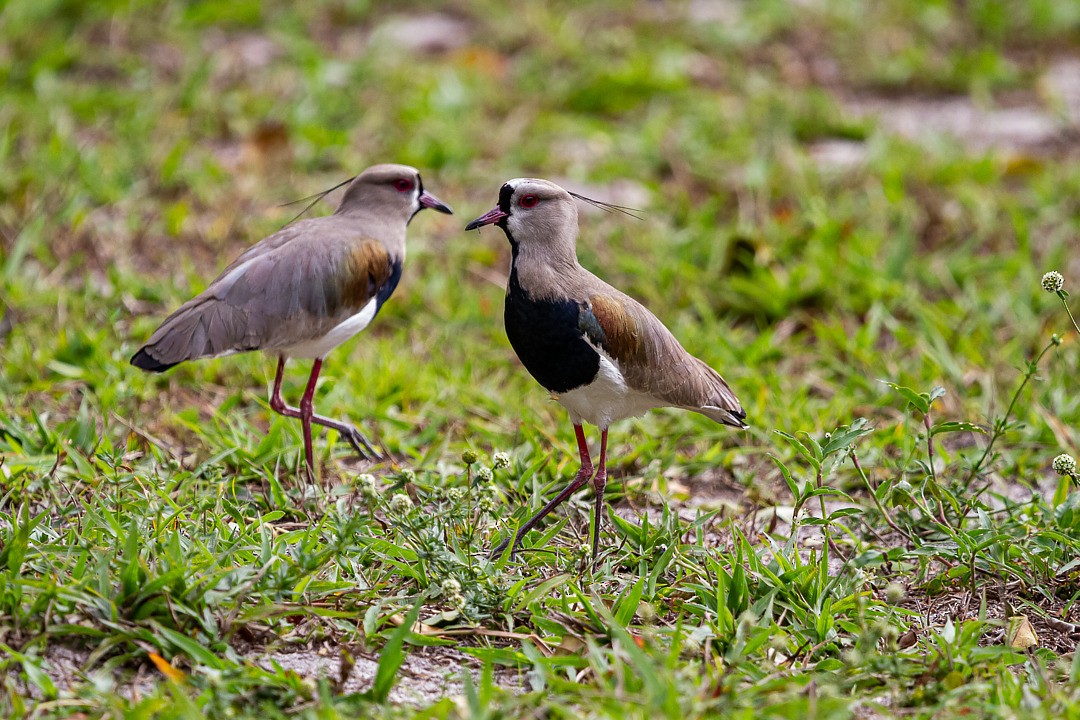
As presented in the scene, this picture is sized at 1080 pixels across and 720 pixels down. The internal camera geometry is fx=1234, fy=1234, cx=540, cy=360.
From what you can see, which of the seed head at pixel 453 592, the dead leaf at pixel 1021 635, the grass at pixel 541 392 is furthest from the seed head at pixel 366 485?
the dead leaf at pixel 1021 635

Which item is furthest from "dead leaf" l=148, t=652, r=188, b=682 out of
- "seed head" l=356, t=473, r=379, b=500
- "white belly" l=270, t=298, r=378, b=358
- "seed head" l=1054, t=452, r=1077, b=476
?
"seed head" l=1054, t=452, r=1077, b=476

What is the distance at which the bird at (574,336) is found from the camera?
3.71 m

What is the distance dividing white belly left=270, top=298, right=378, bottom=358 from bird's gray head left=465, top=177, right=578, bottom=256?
27.7 inches

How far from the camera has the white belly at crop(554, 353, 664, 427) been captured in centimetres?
376

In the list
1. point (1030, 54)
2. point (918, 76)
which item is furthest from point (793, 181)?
point (1030, 54)

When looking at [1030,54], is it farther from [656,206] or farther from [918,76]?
[656,206]

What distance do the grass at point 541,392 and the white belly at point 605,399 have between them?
37cm

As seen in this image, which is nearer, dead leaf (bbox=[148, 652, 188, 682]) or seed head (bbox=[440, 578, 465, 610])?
dead leaf (bbox=[148, 652, 188, 682])

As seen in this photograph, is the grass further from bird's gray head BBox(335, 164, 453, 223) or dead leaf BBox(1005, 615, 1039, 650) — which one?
bird's gray head BBox(335, 164, 453, 223)

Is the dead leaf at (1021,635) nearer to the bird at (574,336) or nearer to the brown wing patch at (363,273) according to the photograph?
the bird at (574,336)

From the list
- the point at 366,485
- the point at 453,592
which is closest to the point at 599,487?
the point at 453,592

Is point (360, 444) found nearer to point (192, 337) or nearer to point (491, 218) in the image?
point (192, 337)

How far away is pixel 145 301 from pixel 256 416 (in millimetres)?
1147

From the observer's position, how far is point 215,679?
2996 millimetres
